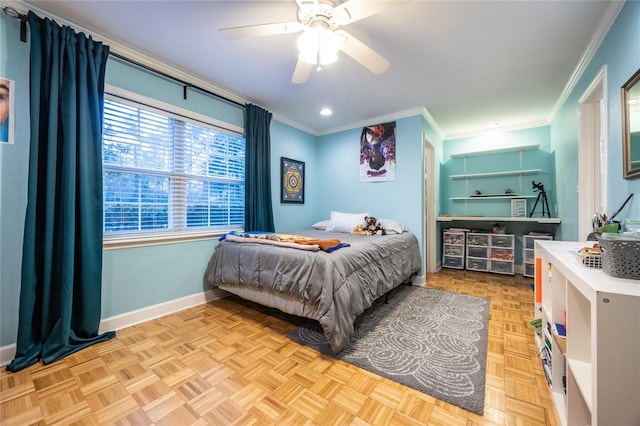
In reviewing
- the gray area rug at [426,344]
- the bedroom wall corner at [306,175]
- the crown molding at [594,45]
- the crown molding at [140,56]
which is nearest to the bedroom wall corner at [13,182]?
the crown molding at [140,56]

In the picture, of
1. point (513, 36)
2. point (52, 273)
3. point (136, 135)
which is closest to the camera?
point (52, 273)

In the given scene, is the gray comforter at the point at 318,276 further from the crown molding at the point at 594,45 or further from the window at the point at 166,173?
the crown molding at the point at 594,45

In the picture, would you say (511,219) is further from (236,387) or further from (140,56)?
(140,56)

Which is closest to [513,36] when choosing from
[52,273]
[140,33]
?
[140,33]

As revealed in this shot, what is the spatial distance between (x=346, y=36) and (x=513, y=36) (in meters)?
1.42

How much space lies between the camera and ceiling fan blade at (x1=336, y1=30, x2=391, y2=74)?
155cm

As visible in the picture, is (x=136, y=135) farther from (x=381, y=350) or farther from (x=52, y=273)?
(x=381, y=350)

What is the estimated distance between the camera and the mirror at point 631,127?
1.33m

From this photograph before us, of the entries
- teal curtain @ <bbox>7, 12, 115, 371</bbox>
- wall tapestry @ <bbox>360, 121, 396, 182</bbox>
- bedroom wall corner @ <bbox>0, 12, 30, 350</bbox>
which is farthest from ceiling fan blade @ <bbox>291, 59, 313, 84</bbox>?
wall tapestry @ <bbox>360, 121, 396, 182</bbox>

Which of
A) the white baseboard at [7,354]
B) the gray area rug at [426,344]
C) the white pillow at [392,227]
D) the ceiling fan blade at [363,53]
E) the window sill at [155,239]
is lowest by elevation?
the gray area rug at [426,344]

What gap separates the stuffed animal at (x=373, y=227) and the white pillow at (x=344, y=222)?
12 cm

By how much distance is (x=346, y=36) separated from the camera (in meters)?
1.53

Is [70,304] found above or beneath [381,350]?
above

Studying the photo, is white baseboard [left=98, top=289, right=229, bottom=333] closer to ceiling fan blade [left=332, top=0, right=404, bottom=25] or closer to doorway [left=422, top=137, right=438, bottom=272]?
ceiling fan blade [left=332, top=0, right=404, bottom=25]
